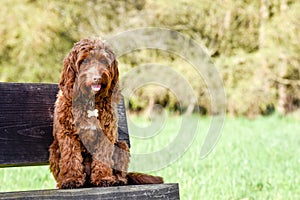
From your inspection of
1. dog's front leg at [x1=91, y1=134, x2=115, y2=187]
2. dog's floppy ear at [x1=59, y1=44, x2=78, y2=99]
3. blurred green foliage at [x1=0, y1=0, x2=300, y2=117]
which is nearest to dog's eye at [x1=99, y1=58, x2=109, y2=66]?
dog's floppy ear at [x1=59, y1=44, x2=78, y2=99]

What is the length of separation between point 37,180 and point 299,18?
11.5 m

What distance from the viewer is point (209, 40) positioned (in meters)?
16.9

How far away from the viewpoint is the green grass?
5.34 meters

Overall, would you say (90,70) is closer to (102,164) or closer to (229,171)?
(102,164)

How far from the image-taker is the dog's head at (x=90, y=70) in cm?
274

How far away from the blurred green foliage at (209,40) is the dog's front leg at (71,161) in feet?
40.1

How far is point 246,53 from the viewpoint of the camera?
16797 millimetres

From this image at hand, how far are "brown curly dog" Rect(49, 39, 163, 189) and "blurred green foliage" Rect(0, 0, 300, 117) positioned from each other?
12.2m

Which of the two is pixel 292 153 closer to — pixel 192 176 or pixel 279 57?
pixel 192 176

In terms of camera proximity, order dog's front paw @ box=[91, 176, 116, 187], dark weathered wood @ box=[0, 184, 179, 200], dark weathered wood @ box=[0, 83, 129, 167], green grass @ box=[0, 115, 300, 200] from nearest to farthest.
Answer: dark weathered wood @ box=[0, 184, 179, 200]
dog's front paw @ box=[91, 176, 116, 187]
dark weathered wood @ box=[0, 83, 129, 167]
green grass @ box=[0, 115, 300, 200]

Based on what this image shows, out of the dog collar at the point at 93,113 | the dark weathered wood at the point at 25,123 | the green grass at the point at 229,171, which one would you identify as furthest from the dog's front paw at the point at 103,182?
the green grass at the point at 229,171

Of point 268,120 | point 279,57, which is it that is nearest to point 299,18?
point 279,57

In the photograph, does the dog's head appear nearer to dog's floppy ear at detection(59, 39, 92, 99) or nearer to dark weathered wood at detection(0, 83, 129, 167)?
dog's floppy ear at detection(59, 39, 92, 99)

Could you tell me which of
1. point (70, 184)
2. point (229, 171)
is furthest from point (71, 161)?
point (229, 171)
